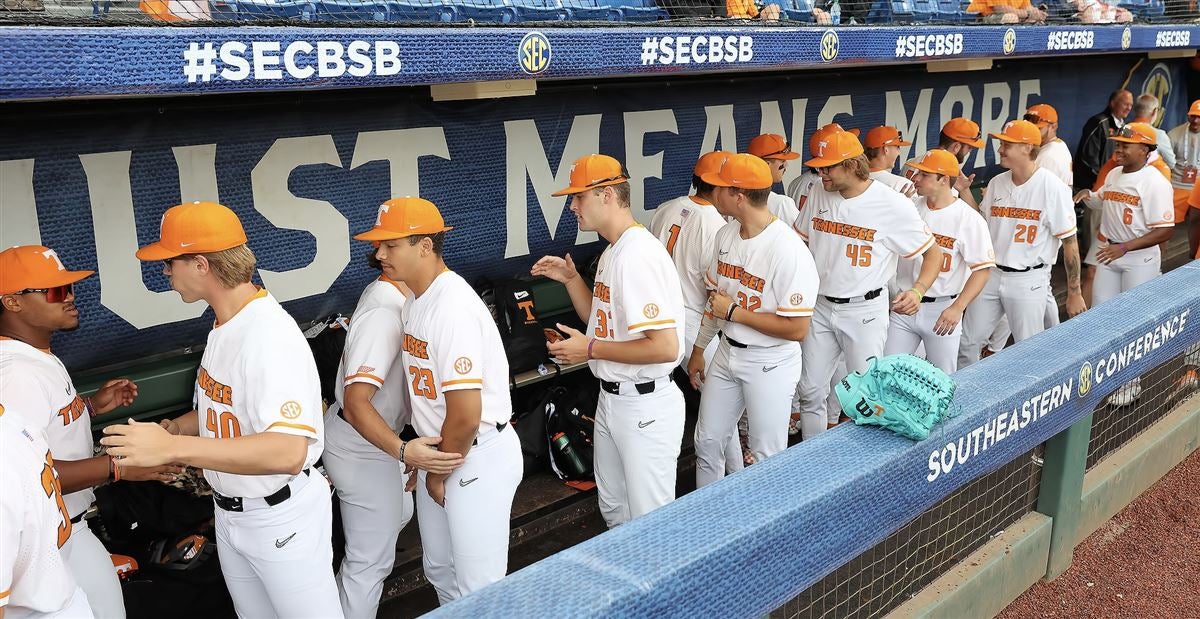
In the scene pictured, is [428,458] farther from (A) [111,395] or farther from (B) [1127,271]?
(B) [1127,271]

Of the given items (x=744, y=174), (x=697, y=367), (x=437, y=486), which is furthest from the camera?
(x=697, y=367)

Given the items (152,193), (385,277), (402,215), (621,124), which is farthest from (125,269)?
(621,124)

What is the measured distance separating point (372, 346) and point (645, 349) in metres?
0.88

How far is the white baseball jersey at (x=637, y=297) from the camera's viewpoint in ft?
10.1

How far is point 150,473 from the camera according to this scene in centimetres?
281

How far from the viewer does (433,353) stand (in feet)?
8.86

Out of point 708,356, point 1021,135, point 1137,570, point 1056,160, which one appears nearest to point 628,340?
point 708,356

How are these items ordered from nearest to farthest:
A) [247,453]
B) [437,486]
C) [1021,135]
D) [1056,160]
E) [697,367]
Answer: [247,453], [437,486], [697,367], [1021,135], [1056,160]

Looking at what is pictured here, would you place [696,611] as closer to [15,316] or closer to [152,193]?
[15,316]

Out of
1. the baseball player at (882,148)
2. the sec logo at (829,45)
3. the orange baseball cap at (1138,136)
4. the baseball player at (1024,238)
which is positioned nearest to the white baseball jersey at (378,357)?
the sec logo at (829,45)

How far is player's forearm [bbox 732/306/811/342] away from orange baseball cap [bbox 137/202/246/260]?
1948 mm

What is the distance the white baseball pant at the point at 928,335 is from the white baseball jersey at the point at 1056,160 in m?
2.43

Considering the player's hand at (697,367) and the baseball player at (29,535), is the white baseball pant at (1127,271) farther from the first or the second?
the baseball player at (29,535)

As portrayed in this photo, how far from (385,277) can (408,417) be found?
Answer: 51 cm
